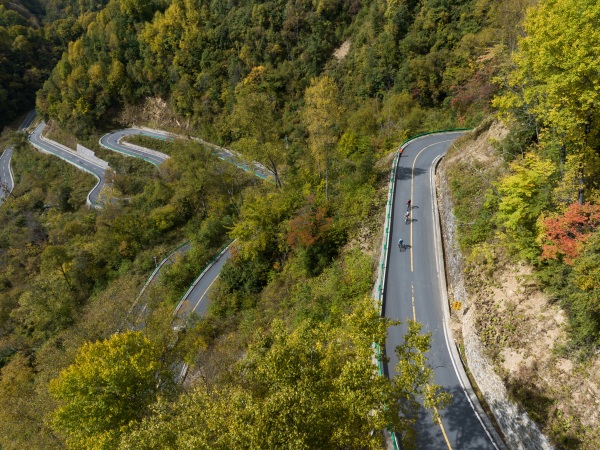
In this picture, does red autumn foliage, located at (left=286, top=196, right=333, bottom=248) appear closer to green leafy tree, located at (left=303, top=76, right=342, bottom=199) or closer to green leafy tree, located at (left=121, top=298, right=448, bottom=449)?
green leafy tree, located at (left=303, top=76, right=342, bottom=199)

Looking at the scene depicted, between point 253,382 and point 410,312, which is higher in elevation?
point 253,382

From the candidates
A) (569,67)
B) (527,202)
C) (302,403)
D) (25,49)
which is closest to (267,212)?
(527,202)

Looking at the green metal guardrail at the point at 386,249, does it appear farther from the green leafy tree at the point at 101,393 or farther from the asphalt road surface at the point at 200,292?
the asphalt road surface at the point at 200,292

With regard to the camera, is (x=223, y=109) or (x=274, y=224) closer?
(x=274, y=224)

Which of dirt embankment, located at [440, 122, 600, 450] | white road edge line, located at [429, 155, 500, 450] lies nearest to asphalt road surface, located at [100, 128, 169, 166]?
white road edge line, located at [429, 155, 500, 450]

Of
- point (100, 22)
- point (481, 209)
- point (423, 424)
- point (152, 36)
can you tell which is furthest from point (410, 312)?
point (100, 22)

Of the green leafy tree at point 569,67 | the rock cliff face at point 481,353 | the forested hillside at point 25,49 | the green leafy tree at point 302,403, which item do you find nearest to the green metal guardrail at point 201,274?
the green leafy tree at point 302,403

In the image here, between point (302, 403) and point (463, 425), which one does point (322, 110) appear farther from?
point (302, 403)

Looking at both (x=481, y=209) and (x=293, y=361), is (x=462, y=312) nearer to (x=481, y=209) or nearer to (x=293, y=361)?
(x=481, y=209)
